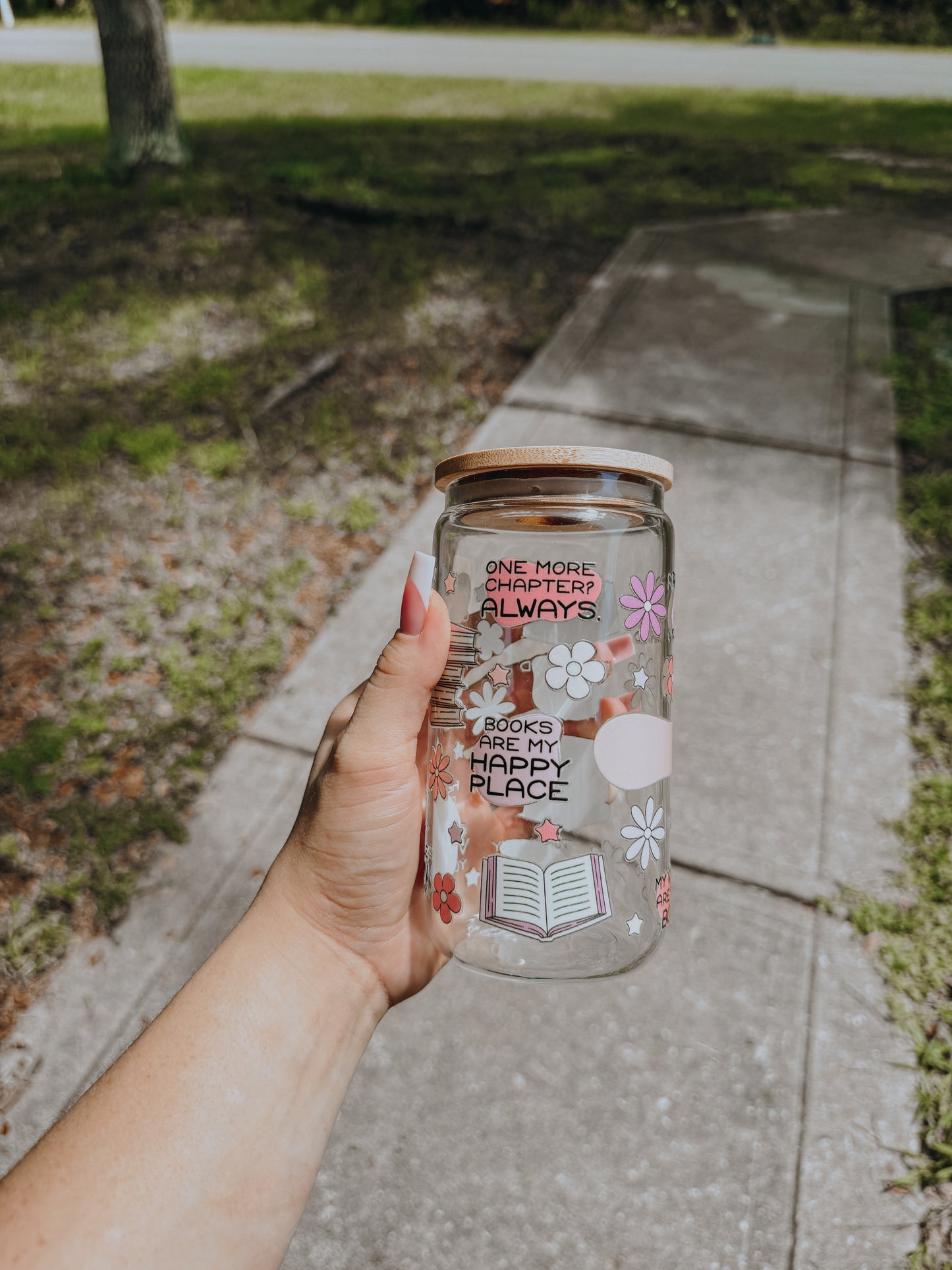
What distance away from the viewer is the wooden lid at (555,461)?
4.73ft

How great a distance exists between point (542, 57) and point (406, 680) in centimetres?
1464

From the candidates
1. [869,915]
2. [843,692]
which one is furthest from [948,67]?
[869,915]

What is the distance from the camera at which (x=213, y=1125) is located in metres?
1.51

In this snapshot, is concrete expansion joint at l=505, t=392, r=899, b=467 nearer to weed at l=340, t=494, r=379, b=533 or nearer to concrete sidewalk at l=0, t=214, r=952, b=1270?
concrete sidewalk at l=0, t=214, r=952, b=1270

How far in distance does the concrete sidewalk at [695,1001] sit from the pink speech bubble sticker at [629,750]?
1160 mm

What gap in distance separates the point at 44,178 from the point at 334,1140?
7882 millimetres

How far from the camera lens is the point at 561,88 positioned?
11.0 m

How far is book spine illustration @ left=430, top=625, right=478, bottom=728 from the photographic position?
1665mm

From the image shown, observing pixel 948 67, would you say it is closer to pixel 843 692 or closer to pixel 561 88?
pixel 561 88

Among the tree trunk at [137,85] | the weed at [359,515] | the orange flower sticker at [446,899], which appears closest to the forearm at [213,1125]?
the orange flower sticker at [446,899]

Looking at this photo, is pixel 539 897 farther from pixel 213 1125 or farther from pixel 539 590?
pixel 213 1125

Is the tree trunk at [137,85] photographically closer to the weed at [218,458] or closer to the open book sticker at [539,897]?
the weed at [218,458]

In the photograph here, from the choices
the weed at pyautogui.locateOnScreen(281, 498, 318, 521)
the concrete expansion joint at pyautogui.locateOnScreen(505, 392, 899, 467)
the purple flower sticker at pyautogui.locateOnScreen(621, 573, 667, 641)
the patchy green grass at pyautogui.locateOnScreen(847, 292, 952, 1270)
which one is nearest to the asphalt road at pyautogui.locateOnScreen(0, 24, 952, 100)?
the concrete expansion joint at pyautogui.locateOnScreen(505, 392, 899, 467)

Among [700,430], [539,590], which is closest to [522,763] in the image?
[539,590]
